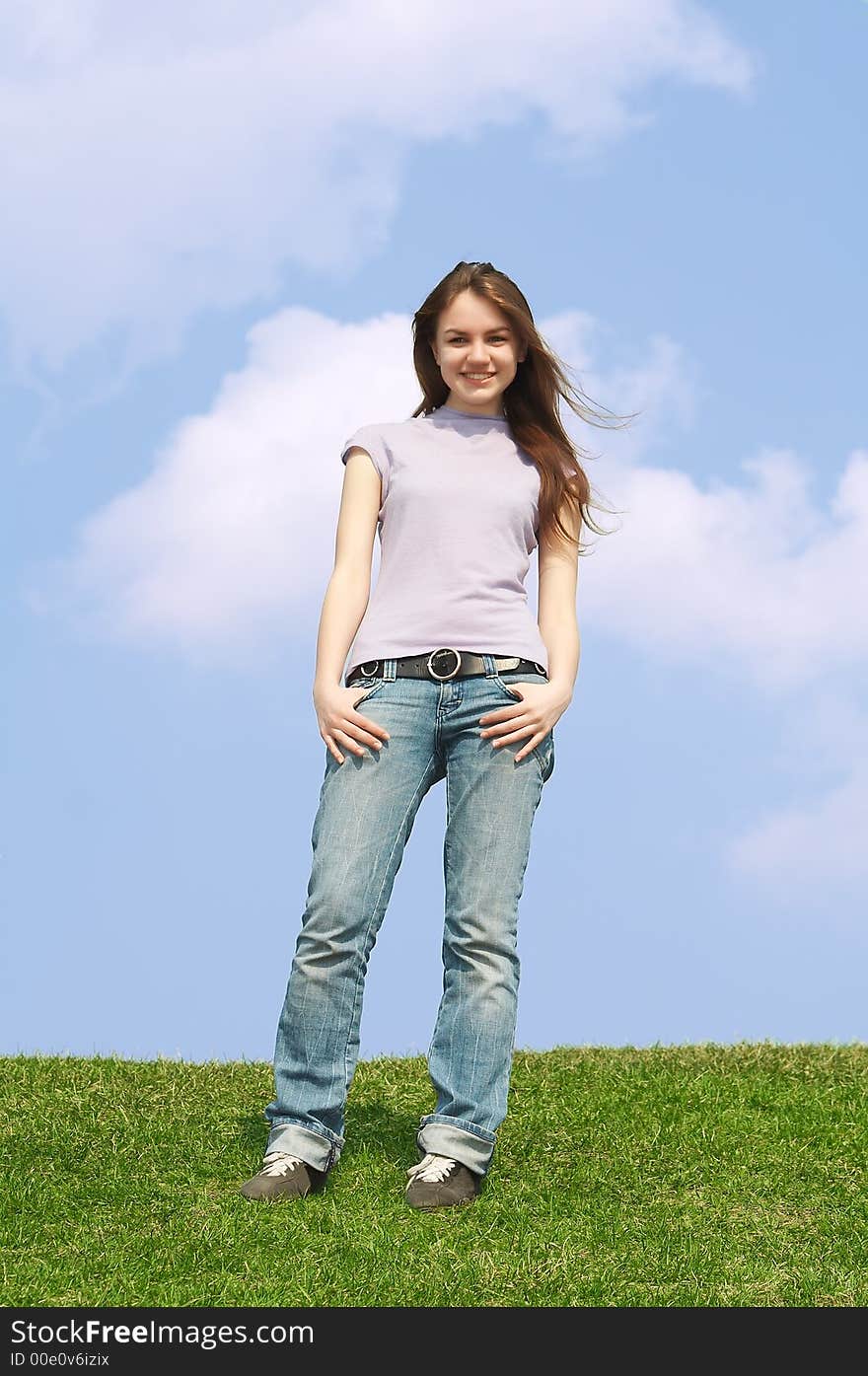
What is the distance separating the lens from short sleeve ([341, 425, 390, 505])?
4.90 metres

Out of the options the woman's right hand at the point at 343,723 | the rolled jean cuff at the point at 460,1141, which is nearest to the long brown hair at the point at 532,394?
the woman's right hand at the point at 343,723

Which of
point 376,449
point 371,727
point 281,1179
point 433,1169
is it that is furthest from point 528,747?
point 281,1179

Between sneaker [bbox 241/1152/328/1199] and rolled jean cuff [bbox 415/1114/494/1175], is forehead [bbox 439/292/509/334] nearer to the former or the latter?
Answer: rolled jean cuff [bbox 415/1114/494/1175]

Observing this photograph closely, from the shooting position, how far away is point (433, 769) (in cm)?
471

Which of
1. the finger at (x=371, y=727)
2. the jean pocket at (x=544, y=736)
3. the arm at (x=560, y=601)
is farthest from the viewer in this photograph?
the arm at (x=560, y=601)

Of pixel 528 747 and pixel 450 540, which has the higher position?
pixel 450 540

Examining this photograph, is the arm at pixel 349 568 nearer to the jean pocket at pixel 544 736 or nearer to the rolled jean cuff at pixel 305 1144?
the jean pocket at pixel 544 736

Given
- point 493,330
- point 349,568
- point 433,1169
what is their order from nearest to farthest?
point 433,1169 → point 349,568 → point 493,330

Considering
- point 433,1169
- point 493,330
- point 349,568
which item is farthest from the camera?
point 493,330

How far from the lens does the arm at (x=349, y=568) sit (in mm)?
4676

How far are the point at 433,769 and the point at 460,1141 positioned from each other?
125 centimetres

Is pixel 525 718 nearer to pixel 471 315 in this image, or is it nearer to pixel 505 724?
pixel 505 724

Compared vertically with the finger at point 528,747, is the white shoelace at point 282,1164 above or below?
below

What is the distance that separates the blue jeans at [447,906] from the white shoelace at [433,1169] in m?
0.04
